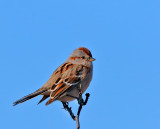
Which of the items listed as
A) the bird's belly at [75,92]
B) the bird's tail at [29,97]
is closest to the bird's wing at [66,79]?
the bird's belly at [75,92]

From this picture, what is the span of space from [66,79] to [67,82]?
102mm

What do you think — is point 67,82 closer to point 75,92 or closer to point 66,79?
point 66,79

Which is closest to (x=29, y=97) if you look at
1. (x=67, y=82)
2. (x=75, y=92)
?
(x=67, y=82)

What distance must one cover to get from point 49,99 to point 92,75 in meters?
1.44

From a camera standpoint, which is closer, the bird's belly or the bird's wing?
the bird's wing

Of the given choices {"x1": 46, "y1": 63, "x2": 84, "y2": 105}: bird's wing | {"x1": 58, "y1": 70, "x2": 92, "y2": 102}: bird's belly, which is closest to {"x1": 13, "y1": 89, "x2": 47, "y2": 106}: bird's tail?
{"x1": 46, "y1": 63, "x2": 84, "y2": 105}: bird's wing

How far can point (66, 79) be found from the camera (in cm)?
677

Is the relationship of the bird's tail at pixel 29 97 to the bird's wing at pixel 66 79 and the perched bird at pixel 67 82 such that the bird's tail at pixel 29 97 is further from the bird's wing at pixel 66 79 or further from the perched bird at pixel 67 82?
the bird's wing at pixel 66 79

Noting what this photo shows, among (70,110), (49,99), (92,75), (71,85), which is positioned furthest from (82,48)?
(70,110)

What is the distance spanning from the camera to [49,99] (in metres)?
6.16

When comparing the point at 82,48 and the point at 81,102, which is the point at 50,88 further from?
the point at 81,102

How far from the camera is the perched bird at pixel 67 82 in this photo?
255 inches

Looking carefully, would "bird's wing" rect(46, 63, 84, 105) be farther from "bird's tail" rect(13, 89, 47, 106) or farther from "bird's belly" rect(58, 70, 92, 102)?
"bird's tail" rect(13, 89, 47, 106)

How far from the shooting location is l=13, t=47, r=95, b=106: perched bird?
648 cm
